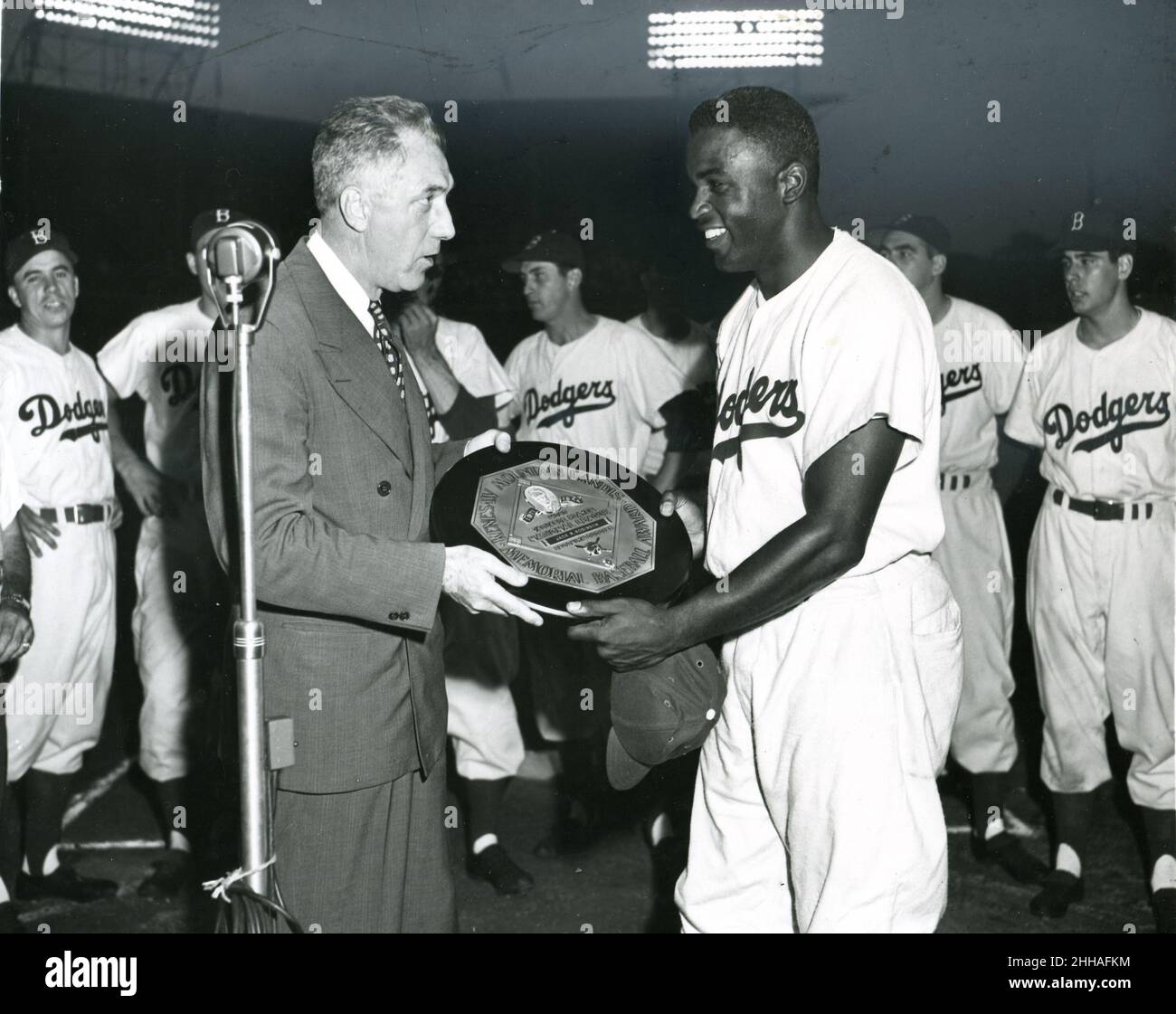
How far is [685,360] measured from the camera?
5090mm

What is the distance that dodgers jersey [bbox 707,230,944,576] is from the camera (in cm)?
212

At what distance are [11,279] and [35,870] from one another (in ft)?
6.67

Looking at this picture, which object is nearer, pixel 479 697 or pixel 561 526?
pixel 561 526

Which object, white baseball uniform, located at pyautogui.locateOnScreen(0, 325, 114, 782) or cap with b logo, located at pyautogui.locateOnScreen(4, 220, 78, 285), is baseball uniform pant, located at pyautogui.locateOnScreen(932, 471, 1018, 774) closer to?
white baseball uniform, located at pyautogui.locateOnScreen(0, 325, 114, 782)

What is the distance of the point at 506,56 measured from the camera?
4914 mm

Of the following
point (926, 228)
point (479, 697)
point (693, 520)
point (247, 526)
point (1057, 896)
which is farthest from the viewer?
point (926, 228)

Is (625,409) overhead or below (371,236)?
below

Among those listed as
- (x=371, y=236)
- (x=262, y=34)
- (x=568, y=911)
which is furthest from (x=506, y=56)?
(x=568, y=911)

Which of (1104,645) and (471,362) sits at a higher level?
(471,362)

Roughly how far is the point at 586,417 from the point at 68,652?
2172mm

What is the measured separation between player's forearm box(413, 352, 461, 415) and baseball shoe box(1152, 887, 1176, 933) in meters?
2.79

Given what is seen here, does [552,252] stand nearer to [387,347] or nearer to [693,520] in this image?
[693,520]

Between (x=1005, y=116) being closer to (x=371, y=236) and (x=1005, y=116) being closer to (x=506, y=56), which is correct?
(x=506, y=56)

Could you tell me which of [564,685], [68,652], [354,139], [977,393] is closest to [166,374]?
[68,652]
